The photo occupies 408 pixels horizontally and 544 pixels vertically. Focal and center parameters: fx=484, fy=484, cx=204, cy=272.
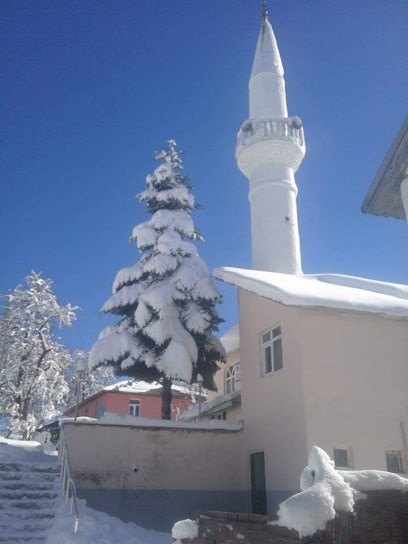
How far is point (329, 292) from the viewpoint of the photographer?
12953 mm

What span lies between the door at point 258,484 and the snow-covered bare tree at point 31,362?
1653 centimetres

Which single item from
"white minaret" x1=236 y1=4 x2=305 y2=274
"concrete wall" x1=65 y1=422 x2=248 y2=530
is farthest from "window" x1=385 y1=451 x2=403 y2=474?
"white minaret" x1=236 y1=4 x2=305 y2=274

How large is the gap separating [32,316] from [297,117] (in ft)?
60.6

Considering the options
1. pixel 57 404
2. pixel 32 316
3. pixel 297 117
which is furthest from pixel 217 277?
pixel 57 404

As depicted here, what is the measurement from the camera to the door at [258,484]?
44.8 ft

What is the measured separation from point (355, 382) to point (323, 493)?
8313mm

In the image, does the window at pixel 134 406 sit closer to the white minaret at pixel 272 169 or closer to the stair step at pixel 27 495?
the white minaret at pixel 272 169

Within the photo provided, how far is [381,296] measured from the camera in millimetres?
13789

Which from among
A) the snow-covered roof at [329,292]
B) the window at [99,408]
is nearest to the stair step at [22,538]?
the snow-covered roof at [329,292]

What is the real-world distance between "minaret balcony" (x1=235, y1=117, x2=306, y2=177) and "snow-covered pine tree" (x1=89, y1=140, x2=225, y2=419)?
545cm

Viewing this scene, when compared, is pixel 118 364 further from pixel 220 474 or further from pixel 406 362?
pixel 406 362

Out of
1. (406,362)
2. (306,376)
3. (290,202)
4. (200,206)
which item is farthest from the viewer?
(290,202)

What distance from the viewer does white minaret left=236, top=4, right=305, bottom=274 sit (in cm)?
2147

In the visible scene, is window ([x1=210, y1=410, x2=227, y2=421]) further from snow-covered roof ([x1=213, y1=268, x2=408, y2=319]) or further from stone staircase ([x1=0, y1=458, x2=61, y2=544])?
stone staircase ([x1=0, y1=458, x2=61, y2=544])
